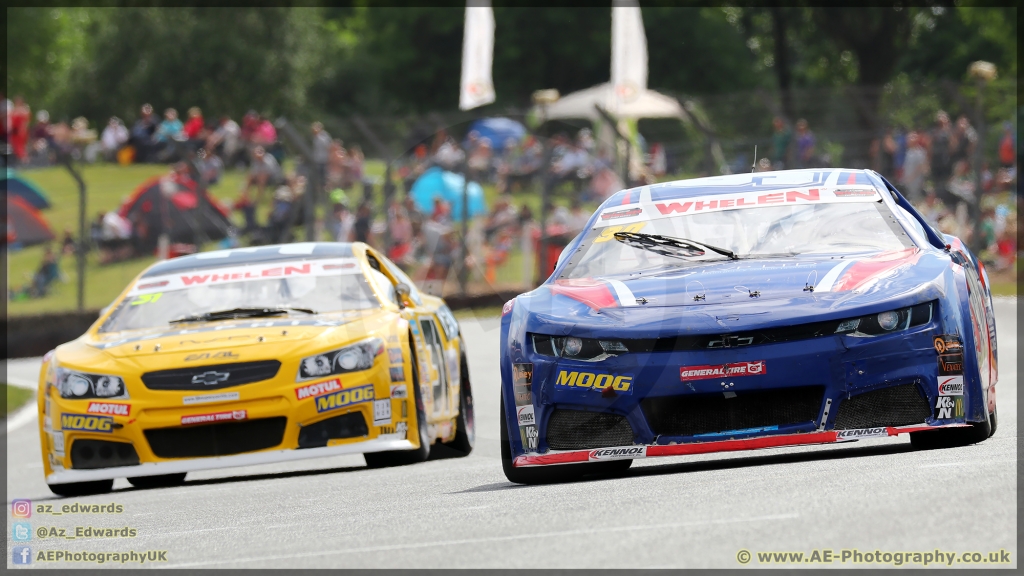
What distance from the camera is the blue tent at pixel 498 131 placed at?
2671 centimetres

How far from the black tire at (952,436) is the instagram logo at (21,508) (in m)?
4.19

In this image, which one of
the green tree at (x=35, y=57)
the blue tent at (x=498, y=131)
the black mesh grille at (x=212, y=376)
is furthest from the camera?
the green tree at (x=35, y=57)

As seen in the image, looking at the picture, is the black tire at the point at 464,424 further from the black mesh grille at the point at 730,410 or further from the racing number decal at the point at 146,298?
the black mesh grille at the point at 730,410

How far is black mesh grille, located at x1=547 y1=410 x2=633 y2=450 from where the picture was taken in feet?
22.9

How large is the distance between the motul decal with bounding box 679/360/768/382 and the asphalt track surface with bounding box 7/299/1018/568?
0.40 meters

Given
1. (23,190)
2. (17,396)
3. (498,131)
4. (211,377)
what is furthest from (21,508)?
(498,131)

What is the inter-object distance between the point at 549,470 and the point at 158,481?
11.2 feet

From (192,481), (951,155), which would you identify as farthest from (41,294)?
(192,481)

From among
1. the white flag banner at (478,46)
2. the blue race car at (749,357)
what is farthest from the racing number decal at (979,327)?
the white flag banner at (478,46)

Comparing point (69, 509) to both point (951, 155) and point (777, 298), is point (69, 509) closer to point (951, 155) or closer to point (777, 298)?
point (777, 298)

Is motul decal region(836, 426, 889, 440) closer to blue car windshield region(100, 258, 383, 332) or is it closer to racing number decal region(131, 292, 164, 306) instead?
blue car windshield region(100, 258, 383, 332)

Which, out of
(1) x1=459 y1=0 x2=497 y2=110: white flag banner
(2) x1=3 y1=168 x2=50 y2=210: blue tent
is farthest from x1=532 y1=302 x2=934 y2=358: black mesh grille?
(1) x1=459 y1=0 x2=497 y2=110: white flag banner

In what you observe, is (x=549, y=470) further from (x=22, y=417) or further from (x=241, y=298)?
(x=22, y=417)

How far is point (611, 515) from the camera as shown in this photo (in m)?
5.82
